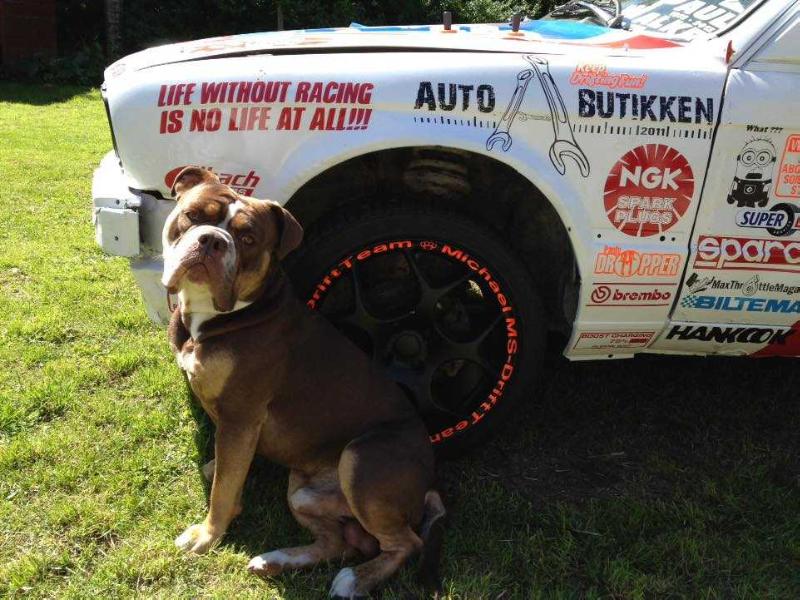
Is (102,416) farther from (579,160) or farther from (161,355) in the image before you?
(579,160)

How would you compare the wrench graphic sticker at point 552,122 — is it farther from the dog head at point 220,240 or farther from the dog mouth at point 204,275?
the dog mouth at point 204,275

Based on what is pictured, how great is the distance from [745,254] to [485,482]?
52.3 inches

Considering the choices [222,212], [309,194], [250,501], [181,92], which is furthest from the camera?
[309,194]

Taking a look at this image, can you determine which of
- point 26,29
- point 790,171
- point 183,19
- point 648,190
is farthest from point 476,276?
point 183,19

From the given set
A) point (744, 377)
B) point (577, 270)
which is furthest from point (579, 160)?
point (744, 377)

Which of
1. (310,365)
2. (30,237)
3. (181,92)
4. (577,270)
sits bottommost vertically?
(30,237)

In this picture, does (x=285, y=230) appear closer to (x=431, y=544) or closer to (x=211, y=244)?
(x=211, y=244)

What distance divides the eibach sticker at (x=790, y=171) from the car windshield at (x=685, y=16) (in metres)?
0.55

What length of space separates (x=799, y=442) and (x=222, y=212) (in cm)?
280

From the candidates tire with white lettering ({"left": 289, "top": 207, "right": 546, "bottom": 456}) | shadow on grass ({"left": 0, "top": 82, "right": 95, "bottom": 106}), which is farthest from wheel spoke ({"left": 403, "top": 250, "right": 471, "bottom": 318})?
shadow on grass ({"left": 0, "top": 82, "right": 95, "bottom": 106})

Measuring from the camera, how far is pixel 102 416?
313 centimetres

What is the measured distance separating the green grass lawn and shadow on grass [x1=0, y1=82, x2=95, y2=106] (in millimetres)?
8249

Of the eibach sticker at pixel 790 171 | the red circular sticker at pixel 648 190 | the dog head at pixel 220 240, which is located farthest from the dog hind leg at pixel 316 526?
the eibach sticker at pixel 790 171

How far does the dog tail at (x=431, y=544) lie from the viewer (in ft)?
7.63
